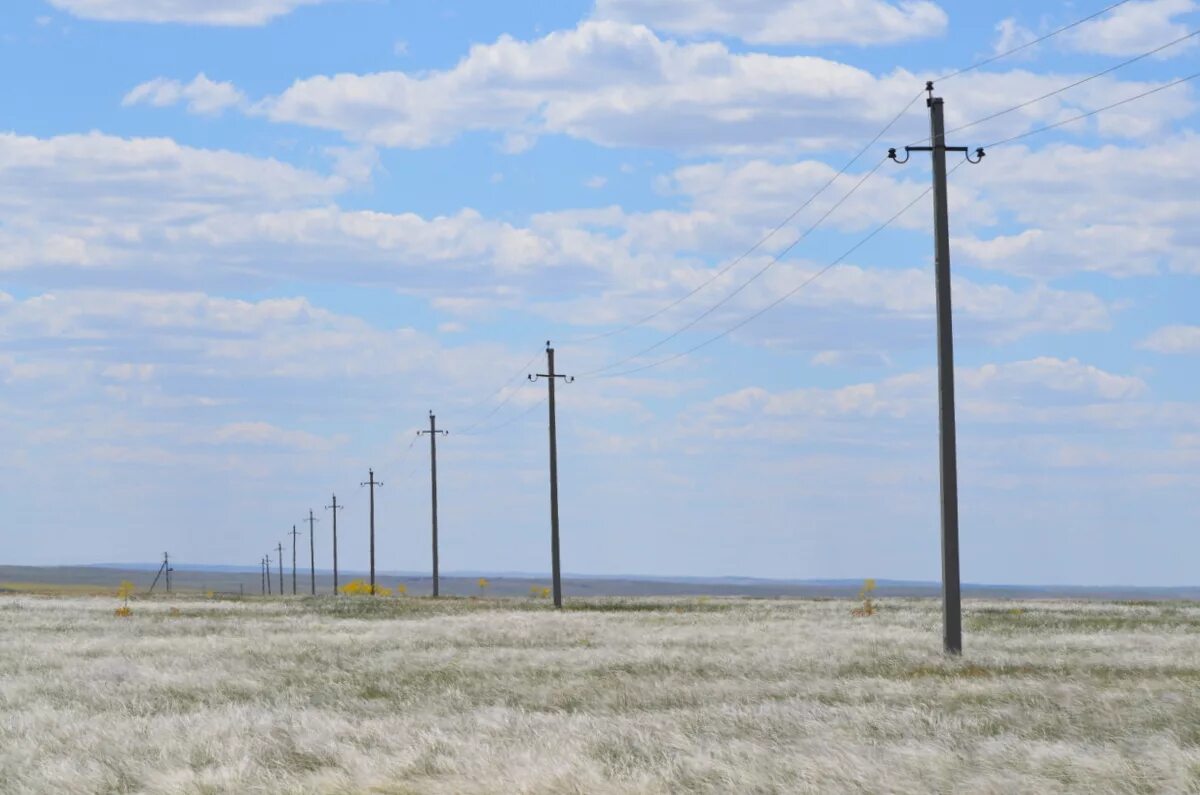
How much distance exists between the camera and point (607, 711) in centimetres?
1953

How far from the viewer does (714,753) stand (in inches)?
573

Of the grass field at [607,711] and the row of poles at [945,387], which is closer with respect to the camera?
the grass field at [607,711]

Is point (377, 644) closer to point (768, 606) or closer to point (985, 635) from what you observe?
point (985, 635)

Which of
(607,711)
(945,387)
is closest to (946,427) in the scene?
(945,387)

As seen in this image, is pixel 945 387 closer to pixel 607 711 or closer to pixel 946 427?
pixel 946 427

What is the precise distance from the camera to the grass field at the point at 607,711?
44.4 feet

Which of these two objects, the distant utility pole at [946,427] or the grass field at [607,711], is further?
the distant utility pole at [946,427]

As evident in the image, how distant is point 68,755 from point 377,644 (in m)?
17.7

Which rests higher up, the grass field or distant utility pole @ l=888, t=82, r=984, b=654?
distant utility pole @ l=888, t=82, r=984, b=654

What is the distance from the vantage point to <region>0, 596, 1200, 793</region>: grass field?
13.5 metres

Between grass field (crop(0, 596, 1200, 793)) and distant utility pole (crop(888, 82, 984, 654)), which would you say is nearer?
grass field (crop(0, 596, 1200, 793))

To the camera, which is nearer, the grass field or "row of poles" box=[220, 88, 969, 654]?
the grass field

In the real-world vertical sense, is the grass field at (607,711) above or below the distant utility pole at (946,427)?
below

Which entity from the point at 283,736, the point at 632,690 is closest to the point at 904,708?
the point at 632,690
